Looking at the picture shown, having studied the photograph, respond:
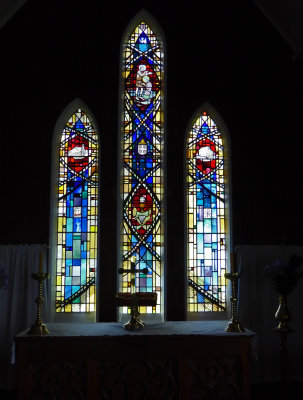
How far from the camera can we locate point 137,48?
24.3 ft

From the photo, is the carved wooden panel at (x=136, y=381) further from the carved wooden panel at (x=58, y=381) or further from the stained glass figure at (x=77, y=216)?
the stained glass figure at (x=77, y=216)

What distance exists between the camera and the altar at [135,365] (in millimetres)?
4387

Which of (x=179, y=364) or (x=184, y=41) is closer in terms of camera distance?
(x=179, y=364)

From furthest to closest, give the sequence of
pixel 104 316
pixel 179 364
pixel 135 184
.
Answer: pixel 135 184, pixel 104 316, pixel 179 364

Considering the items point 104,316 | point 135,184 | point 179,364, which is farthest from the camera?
point 135,184

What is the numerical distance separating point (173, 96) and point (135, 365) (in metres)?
4.11

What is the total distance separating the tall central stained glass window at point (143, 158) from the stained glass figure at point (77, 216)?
17.6 inches

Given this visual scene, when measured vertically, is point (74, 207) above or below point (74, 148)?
below
